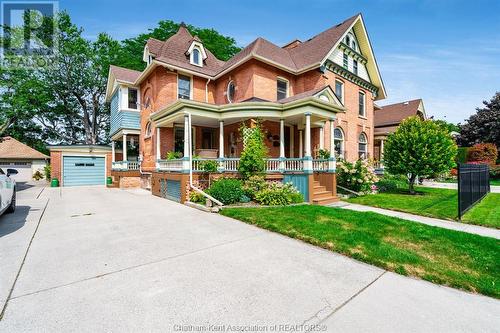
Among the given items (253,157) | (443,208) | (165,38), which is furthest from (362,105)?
(165,38)

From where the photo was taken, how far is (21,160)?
28.8 m

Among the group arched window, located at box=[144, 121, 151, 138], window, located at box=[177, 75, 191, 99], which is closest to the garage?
arched window, located at box=[144, 121, 151, 138]

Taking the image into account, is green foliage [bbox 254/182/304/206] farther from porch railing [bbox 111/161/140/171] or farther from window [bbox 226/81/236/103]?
porch railing [bbox 111/161/140/171]

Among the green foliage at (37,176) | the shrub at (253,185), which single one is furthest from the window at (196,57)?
the green foliage at (37,176)

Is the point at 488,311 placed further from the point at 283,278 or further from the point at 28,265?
the point at 28,265

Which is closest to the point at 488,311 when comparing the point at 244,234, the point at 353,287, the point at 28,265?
the point at 353,287

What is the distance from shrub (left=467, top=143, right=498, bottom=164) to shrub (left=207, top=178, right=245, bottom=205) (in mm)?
25897

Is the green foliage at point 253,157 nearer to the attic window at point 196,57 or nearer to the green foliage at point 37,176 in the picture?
the attic window at point 196,57

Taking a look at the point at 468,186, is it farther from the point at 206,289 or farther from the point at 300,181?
the point at 206,289

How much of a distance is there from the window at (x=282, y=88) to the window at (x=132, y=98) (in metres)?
10.4

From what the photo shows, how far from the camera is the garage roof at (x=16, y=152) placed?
28.1m

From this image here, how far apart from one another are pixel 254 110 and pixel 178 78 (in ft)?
21.7

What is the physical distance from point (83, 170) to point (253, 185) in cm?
1691

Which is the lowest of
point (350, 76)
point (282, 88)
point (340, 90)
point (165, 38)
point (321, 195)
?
point (321, 195)
